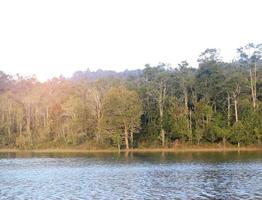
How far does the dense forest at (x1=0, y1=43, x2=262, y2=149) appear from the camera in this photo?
9256cm

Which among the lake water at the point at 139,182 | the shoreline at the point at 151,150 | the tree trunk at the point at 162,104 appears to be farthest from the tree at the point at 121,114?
the lake water at the point at 139,182

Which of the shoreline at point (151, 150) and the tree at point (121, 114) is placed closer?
the shoreline at point (151, 150)

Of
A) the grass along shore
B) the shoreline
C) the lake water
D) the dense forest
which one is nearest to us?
the lake water

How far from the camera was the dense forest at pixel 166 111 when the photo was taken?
92.6 metres

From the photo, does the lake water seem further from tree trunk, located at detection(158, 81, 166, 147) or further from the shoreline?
tree trunk, located at detection(158, 81, 166, 147)

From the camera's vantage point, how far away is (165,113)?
97.4 metres

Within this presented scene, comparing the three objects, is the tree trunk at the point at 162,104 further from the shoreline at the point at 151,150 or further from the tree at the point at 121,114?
the tree at the point at 121,114

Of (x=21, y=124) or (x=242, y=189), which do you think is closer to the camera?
Result: (x=242, y=189)

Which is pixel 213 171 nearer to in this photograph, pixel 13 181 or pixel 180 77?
pixel 13 181

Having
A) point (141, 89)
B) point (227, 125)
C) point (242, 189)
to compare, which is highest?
point (141, 89)

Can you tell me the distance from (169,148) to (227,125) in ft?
40.0

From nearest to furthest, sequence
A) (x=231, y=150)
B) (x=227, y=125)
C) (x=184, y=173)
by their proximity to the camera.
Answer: (x=184, y=173) → (x=231, y=150) → (x=227, y=125)

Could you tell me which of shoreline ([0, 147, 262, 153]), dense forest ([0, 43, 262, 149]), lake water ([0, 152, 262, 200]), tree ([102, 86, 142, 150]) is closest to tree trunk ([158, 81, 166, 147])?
dense forest ([0, 43, 262, 149])

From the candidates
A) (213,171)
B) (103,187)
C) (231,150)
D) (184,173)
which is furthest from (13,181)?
(231,150)
